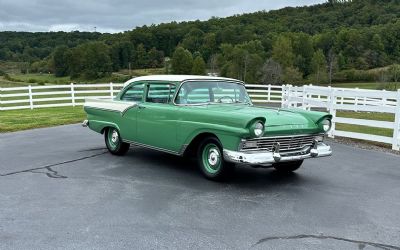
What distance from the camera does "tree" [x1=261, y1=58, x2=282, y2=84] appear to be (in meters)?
87.7

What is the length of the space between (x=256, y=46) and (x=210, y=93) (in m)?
91.4

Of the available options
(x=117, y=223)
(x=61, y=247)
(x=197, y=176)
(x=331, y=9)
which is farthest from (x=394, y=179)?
(x=331, y=9)

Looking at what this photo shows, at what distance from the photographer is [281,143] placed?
6434 millimetres

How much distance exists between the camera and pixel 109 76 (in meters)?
83.1

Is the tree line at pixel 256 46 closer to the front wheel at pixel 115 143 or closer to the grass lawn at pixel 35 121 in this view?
the grass lawn at pixel 35 121

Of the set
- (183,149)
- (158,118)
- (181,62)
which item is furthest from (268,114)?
(181,62)

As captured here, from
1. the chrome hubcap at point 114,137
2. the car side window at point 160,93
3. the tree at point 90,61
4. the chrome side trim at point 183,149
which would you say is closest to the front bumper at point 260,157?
the chrome side trim at point 183,149

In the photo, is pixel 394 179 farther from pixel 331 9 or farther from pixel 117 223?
pixel 331 9

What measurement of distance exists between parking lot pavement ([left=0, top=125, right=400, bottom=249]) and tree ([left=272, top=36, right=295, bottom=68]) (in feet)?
287

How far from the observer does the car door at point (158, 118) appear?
7.25 m

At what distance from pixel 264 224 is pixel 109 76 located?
8104 centimetres

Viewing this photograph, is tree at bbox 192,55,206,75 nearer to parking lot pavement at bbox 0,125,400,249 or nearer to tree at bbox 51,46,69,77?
tree at bbox 51,46,69,77

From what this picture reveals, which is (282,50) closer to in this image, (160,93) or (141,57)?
(141,57)

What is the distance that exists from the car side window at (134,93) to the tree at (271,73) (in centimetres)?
8094
